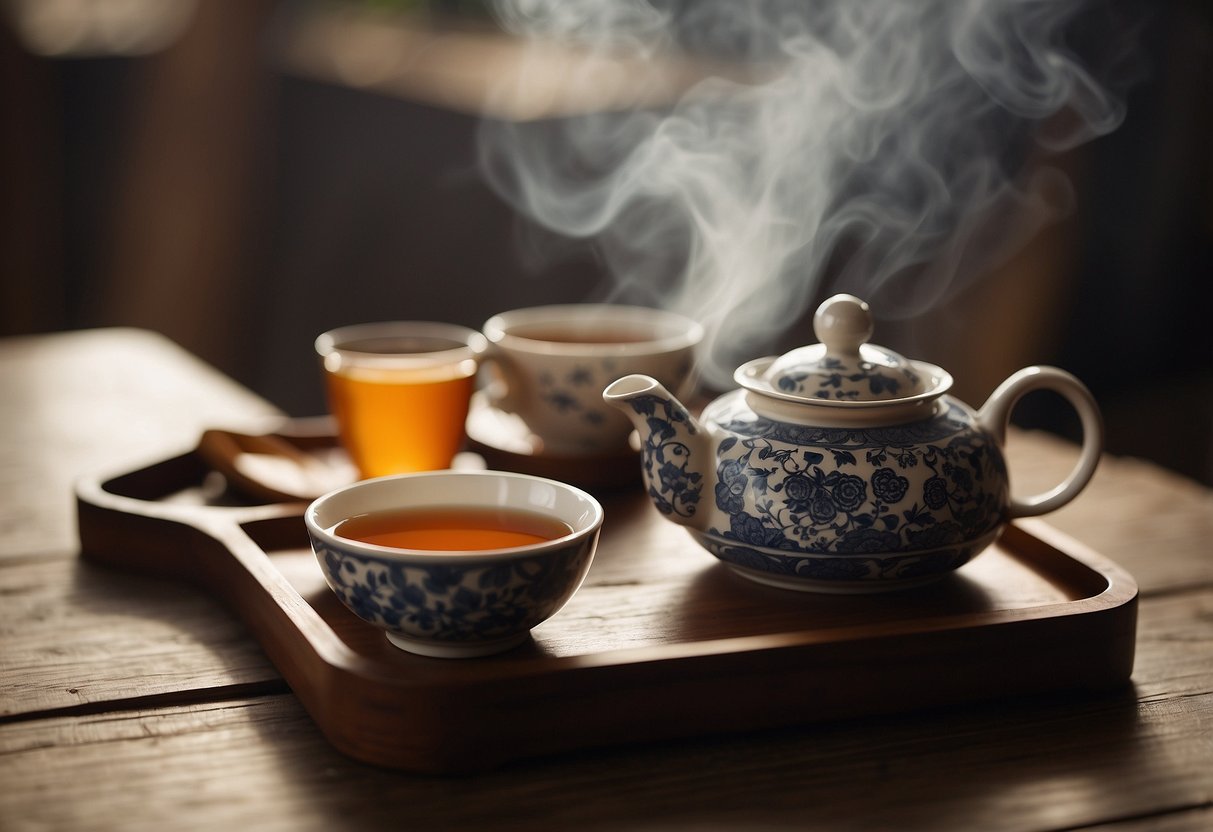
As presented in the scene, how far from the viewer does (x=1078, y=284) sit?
3039mm

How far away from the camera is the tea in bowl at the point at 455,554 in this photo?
851 millimetres

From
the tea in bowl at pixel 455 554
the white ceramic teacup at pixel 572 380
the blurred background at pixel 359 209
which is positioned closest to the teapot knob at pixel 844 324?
the tea in bowl at pixel 455 554

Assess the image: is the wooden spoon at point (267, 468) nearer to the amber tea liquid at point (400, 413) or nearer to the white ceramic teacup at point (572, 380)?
the amber tea liquid at point (400, 413)

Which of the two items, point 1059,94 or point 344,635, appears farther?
point 1059,94

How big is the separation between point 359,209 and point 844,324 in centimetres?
325

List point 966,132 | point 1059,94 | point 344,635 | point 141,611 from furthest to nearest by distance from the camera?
point 966,132 < point 1059,94 < point 141,611 < point 344,635

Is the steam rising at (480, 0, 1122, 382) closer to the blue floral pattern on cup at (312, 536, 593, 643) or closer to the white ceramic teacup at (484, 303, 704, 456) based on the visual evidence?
the white ceramic teacup at (484, 303, 704, 456)

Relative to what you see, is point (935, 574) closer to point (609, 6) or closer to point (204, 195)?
point (609, 6)

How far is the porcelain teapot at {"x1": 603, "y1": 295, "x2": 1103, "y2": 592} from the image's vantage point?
3.23 feet

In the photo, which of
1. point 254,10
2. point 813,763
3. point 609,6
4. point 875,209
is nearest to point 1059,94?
point 875,209

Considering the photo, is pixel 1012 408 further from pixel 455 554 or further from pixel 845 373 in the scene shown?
pixel 455 554

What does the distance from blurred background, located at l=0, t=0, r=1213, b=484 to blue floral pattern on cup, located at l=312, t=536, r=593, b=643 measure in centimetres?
222

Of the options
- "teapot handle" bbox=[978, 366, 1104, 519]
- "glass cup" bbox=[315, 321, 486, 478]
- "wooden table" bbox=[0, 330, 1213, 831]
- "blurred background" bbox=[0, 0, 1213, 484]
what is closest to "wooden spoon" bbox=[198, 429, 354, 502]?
"glass cup" bbox=[315, 321, 486, 478]

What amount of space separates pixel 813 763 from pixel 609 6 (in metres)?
3.27
